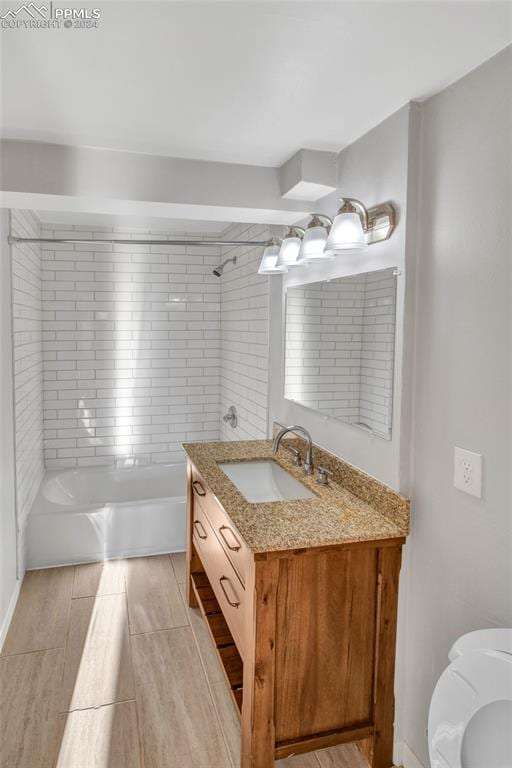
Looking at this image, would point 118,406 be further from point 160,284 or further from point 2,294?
point 2,294

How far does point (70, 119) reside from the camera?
6.13 feet

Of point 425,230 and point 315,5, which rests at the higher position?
point 315,5

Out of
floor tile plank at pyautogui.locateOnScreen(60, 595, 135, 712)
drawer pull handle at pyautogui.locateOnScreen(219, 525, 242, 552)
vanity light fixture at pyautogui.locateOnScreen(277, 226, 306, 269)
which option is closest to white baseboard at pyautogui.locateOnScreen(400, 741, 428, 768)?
drawer pull handle at pyautogui.locateOnScreen(219, 525, 242, 552)

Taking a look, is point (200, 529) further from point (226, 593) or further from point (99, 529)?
point (99, 529)

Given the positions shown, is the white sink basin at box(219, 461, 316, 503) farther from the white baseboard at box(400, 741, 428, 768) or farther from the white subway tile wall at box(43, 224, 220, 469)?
the white subway tile wall at box(43, 224, 220, 469)

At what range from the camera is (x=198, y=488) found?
2.65m

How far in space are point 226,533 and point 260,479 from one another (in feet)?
1.97

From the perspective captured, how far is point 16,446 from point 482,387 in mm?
2473

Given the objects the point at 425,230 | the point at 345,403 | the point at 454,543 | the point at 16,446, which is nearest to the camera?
the point at 454,543

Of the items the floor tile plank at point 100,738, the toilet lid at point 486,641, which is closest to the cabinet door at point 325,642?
the toilet lid at point 486,641

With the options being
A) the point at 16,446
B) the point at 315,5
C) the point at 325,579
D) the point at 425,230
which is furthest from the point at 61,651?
the point at 315,5

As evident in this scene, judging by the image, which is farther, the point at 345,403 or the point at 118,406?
the point at 118,406

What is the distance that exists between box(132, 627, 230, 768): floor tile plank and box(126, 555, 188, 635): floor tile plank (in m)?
0.10

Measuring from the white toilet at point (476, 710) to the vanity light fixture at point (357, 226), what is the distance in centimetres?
128
